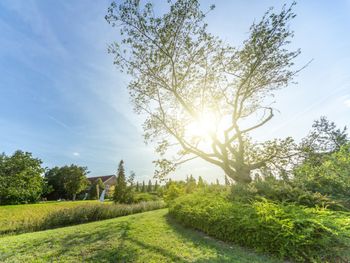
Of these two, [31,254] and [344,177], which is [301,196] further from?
[31,254]

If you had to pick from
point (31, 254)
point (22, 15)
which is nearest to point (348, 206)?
point (31, 254)

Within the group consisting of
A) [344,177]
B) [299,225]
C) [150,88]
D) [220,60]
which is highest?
[220,60]

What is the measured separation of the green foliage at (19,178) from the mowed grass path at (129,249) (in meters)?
22.9

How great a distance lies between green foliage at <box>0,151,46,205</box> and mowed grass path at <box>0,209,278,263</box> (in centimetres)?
2287

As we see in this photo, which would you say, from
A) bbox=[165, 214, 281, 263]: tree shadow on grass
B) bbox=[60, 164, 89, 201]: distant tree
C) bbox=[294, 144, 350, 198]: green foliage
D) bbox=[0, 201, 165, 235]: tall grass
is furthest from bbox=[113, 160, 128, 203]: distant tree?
bbox=[294, 144, 350, 198]: green foliage

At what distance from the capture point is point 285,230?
11.8ft

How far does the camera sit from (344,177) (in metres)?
5.09

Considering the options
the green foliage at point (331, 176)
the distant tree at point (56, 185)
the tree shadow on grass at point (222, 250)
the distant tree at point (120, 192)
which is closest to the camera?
the tree shadow on grass at point (222, 250)

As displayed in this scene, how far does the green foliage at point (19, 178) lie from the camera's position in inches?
833

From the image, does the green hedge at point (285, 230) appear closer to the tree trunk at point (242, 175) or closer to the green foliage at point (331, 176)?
the green foliage at point (331, 176)

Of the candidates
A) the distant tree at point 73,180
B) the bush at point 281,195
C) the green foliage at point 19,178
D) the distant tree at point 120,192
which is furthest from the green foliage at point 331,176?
the distant tree at point 73,180

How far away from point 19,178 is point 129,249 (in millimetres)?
26898

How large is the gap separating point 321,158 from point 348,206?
2.68 m

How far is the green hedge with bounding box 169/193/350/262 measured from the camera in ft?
11.0
